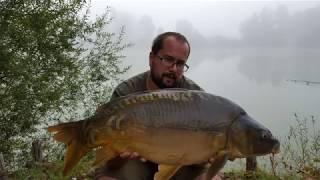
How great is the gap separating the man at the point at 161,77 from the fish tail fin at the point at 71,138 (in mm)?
472

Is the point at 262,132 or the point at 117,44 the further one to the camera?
the point at 117,44

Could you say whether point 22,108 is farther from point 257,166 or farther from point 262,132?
point 262,132

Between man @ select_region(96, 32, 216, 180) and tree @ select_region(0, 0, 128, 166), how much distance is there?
17.6 ft

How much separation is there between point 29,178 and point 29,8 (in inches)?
150

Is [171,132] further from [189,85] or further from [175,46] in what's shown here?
[189,85]

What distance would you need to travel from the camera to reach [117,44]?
11234 mm

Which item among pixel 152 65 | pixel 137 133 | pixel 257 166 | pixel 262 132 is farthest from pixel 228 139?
pixel 257 166

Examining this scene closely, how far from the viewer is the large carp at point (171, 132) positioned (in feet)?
10.2

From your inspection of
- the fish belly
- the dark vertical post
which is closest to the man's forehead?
the fish belly

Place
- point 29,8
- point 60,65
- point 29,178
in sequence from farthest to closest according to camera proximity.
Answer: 1. point 60,65
2. point 29,8
3. point 29,178

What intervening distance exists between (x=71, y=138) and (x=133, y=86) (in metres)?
1.03

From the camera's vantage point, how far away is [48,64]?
32.2 ft

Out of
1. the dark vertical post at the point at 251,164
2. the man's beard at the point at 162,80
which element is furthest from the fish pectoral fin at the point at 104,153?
the dark vertical post at the point at 251,164

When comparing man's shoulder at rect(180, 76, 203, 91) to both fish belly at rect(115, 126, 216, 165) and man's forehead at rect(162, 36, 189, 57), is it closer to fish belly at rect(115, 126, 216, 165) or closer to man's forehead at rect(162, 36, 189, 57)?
man's forehead at rect(162, 36, 189, 57)
